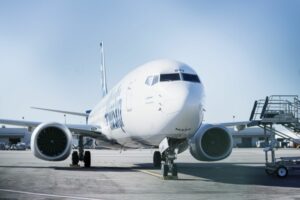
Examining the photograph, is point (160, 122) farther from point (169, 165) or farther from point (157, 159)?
point (157, 159)

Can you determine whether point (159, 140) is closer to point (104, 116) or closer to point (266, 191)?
point (266, 191)

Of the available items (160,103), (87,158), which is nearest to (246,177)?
(160,103)

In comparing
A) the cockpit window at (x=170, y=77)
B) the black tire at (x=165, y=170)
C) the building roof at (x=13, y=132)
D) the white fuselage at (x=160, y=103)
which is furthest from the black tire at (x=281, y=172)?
the building roof at (x=13, y=132)

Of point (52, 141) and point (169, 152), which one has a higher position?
point (52, 141)

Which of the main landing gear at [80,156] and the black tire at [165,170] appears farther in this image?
the main landing gear at [80,156]

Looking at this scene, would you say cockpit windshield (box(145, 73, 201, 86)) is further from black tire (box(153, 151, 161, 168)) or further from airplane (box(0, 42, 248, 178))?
black tire (box(153, 151, 161, 168))

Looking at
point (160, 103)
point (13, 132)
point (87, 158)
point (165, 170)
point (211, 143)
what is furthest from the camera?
point (13, 132)

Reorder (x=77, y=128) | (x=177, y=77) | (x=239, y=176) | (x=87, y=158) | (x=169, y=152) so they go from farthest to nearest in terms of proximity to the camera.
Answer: (x=87, y=158) → (x=77, y=128) → (x=239, y=176) → (x=169, y=152) → (x=177, y=77)

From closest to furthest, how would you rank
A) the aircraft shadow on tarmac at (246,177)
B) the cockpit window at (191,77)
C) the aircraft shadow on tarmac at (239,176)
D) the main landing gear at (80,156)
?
the aircraft shadow on tarmac at (246,177)
the aircraft shadow on tarmac at (239,176)
the cockpit window at (191,77)
the main landing gear at (80,156)

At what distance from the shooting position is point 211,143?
18.8 metres

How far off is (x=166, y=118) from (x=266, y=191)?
3698 mm

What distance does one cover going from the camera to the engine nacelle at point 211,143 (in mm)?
18234

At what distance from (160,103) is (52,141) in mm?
8169

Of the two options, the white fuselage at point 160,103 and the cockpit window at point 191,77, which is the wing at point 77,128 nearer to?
the white fuselage at point 160,103
